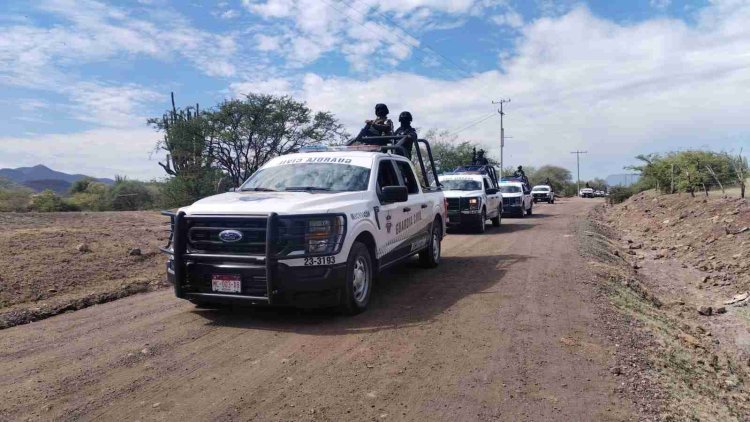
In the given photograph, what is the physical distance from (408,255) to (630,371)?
4142 mm

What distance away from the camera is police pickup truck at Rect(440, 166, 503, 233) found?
16156 millimetres

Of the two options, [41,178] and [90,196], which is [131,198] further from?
[41,178]

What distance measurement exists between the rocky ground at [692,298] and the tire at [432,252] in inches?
111

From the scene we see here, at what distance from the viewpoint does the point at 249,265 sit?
576 centimetres

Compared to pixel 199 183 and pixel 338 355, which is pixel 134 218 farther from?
pixel 338 355

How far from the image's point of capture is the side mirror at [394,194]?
694cm

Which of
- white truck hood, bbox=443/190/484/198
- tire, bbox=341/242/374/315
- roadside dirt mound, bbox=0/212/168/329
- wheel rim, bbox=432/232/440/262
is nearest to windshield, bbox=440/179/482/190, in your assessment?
white truck hood, bbox=443/190/484/198

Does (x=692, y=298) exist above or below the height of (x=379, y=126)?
below

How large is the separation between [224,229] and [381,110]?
18.4ft

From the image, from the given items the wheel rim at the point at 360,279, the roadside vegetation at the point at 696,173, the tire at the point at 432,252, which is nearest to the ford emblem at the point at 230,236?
A: the wheel rim at the point at 360,279

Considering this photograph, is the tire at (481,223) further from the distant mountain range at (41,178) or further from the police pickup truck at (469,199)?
the distant mountain range at (41,178)

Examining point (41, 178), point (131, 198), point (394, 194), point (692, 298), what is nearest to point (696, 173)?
point (692, 298)

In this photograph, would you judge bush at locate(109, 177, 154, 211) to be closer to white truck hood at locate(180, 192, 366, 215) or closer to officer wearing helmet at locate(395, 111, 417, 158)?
officer wearing helmet at locate(395, 111, 417, 158)

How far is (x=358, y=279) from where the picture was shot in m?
6.48
